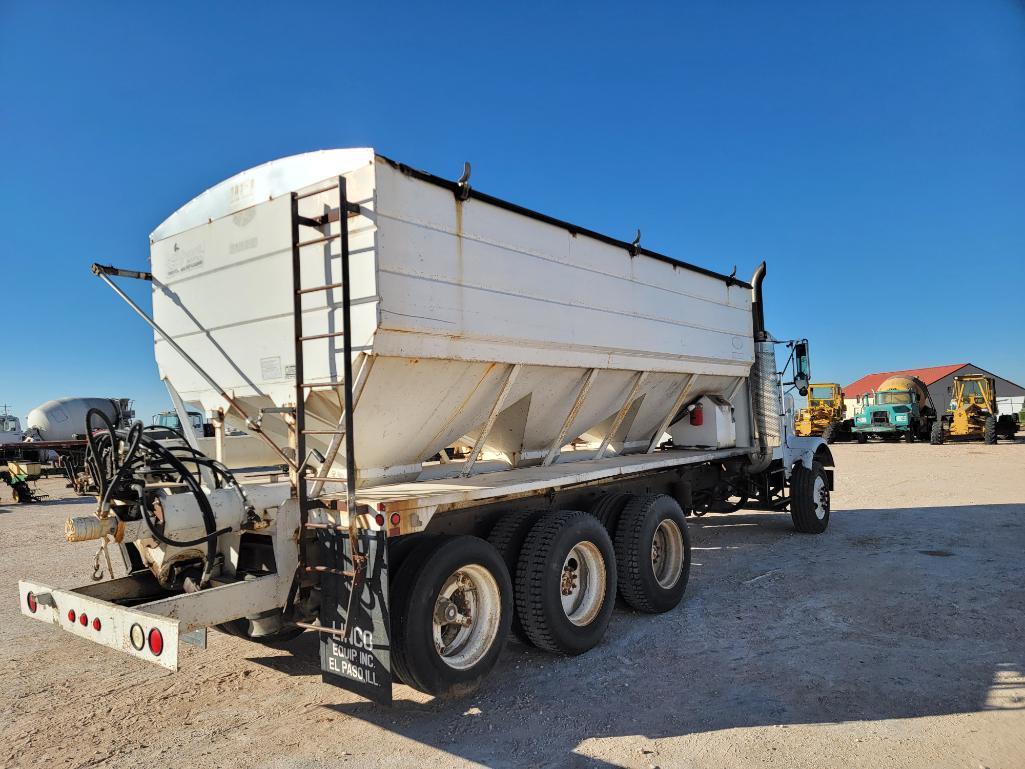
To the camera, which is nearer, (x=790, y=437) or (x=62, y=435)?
(x=790, y=437)

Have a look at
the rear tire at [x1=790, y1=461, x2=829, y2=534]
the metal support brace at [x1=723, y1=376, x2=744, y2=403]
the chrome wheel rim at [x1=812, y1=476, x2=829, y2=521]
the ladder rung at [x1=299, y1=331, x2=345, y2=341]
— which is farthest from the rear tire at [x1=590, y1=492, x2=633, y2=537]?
the chrome wheel rim at [x1=812, y1=476, x2=829, y2=521]

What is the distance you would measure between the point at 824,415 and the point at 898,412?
289cm

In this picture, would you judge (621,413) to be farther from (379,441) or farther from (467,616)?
(467,616)

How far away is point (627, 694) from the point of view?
4625 mm

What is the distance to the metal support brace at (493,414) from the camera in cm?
572

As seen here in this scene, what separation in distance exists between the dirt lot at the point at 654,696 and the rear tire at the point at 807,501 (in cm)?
245

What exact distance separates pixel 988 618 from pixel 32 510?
19.7m

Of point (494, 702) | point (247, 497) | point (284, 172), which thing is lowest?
point (494, 702)

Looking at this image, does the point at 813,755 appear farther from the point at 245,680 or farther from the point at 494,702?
the point at 245,680

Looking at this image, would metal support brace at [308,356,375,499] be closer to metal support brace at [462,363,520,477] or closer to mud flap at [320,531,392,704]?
mud flap at [320,531,392,704]

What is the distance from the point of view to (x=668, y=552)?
6984 mm

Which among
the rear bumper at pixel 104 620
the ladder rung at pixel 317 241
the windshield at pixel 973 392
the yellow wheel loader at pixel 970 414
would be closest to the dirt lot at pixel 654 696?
the rear bumper at pixel 104 620

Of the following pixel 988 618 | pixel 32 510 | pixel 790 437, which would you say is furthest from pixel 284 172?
pixel 32 510

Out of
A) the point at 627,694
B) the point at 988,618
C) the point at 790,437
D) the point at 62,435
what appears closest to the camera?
the point at 627,694
